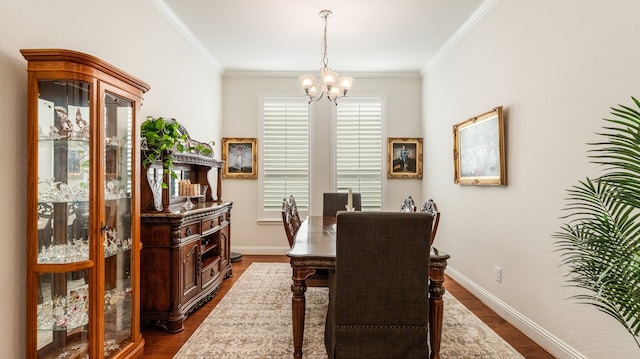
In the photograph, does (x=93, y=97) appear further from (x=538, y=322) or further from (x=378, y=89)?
(x=378, y=89)

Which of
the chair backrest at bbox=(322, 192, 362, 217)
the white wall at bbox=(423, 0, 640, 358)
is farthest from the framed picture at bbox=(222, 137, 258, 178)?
the white wall at bbox=(423, 0, 640, 358)

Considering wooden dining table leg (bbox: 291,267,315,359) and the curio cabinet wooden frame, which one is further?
wooden dining table leg (bbox: 291,267,315,359)

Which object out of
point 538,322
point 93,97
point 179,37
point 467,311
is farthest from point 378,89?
point 93,97

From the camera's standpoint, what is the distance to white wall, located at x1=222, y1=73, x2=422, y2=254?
216 inches

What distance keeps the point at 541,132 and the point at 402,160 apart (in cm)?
300

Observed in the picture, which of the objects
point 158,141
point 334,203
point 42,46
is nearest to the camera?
point 42,46

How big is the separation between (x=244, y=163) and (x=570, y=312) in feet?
14.7

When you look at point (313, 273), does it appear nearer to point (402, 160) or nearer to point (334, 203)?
point (334, 203)

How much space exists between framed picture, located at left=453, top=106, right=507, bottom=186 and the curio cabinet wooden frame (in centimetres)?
306

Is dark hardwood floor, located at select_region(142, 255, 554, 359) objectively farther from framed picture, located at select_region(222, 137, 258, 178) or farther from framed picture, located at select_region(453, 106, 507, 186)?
framed picture, located at select_region(222, 137, 258, 178)

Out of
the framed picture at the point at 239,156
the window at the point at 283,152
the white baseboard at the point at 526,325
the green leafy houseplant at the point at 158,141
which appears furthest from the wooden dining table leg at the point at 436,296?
the framed picture at the point at 239,156

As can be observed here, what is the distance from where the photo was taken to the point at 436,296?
2.12 metres

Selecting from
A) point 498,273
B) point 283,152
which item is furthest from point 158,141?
point 498,273

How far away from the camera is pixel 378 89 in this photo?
5523 millimetres
